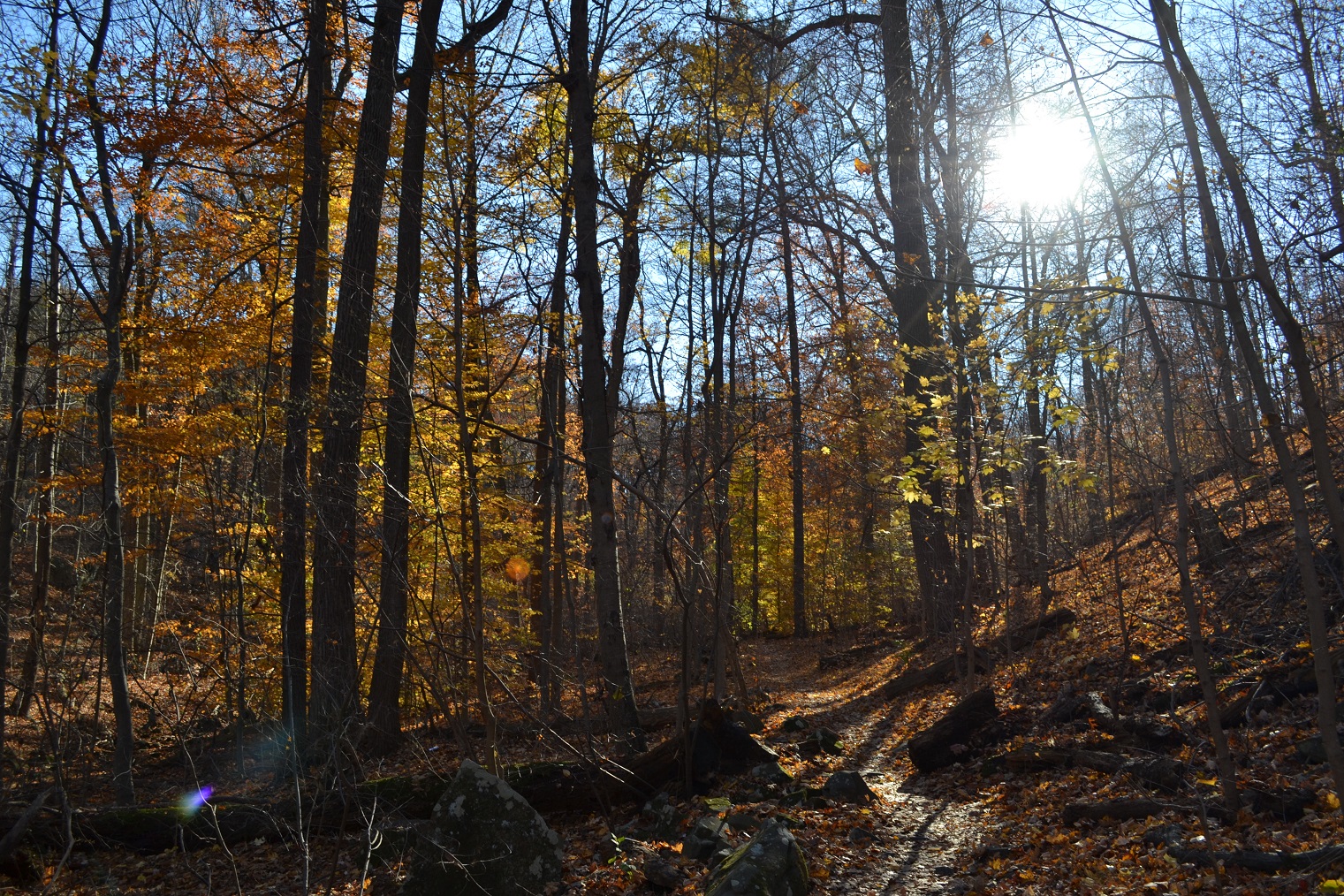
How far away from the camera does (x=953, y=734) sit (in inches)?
291

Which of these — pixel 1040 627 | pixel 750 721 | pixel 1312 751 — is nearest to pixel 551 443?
pixel 750 721

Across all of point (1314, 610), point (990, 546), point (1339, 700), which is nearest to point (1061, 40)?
point (1314, 610)

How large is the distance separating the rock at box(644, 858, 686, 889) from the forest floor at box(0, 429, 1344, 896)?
5 cm

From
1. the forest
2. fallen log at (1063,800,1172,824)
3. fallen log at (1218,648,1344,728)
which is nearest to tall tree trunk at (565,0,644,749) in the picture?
the forest

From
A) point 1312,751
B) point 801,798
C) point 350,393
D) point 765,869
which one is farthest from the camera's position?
point 350,393

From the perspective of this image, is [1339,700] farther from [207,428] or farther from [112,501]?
[207,428]

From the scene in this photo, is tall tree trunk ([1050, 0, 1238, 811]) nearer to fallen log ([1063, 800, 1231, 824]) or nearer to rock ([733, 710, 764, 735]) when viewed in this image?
fallen log ([1063, 800, 1231, 824])

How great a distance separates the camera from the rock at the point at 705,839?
18.4ft

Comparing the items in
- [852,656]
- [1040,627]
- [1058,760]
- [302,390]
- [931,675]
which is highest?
[302,390]

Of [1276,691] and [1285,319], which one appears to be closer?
[1285,319]

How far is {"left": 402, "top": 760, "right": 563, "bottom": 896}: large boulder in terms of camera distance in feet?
17.2

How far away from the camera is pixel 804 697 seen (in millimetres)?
12672

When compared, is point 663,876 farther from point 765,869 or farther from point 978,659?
point 978,659

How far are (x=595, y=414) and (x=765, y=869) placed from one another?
4849 millimetres
